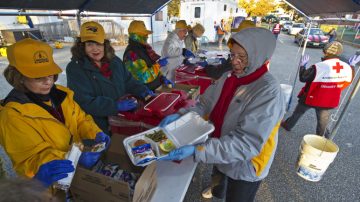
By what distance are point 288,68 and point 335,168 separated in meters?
6.51

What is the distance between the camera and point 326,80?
3.12 meters

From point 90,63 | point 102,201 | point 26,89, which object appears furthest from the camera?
point 90,63

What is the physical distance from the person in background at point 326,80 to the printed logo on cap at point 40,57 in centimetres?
351

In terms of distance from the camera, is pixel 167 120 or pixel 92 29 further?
pixel 92 29

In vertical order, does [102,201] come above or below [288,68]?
above

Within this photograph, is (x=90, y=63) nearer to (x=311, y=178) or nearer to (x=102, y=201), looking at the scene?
(x=102, y=201)

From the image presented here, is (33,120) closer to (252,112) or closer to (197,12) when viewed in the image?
(252,112)

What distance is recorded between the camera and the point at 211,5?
44.9 feet

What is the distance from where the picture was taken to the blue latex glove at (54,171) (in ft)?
3.54

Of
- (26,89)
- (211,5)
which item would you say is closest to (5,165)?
(26,89)

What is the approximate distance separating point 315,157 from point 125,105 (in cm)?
228

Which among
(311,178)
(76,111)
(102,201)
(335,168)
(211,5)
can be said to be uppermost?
(211,5)

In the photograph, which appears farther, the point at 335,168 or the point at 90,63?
the point at 335,168

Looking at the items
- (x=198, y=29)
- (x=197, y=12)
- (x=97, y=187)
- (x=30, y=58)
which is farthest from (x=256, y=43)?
(x=197, y=12)
